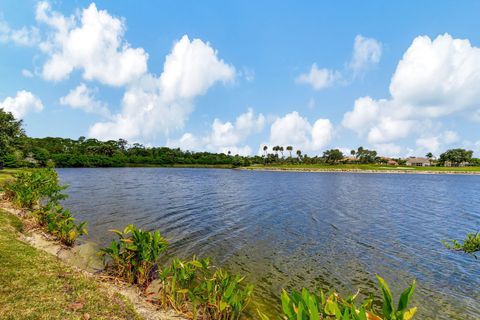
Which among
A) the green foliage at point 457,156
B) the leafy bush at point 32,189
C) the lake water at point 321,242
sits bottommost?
the lake water at point 321,242

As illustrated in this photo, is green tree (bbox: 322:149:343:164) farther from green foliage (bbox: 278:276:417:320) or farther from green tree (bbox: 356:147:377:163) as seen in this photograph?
green foliage (bbox: 278:276:417:320)

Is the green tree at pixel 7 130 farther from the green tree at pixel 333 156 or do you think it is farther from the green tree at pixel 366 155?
the green tree at pixel 366 155

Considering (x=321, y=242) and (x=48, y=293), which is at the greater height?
(x=48, y=293)

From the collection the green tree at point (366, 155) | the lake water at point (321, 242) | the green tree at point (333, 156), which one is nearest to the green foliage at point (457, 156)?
the green tree at point (366, 155)

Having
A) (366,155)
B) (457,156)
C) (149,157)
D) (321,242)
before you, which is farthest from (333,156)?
(321,242)

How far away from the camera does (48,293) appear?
23.5 ft

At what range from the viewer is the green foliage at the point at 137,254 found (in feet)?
30.6

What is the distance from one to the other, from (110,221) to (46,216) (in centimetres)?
699

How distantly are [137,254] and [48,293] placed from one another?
2.88 metres

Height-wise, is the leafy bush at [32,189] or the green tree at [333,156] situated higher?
the green tree at [333,156]

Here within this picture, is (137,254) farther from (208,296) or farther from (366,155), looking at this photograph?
(366,155)

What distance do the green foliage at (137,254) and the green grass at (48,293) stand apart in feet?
3.91

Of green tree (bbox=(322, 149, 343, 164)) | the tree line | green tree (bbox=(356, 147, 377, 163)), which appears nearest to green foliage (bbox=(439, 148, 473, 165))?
the tree line

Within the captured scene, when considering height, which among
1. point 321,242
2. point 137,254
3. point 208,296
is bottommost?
point 321,242
